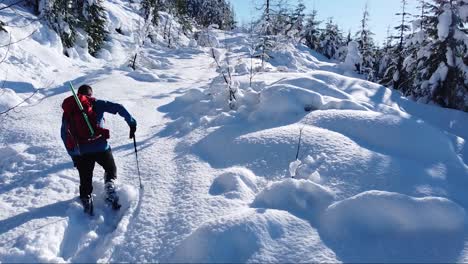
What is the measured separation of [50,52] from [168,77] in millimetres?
4172

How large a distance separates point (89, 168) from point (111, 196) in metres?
0.46

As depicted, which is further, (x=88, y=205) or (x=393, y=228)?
(x=88, y=205)

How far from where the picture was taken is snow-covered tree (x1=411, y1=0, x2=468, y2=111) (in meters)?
10.7

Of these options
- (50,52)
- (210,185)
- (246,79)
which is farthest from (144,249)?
(50,52)

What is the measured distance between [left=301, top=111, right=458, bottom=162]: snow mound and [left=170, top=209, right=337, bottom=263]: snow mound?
98.9 inches

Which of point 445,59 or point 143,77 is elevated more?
point 445,59

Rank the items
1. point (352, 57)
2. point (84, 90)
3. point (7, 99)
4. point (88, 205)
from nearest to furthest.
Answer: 1. point (88, 205)
2. point (84, 90)
3. point (7, 99)
4. point (352, 57)

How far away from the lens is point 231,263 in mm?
3254

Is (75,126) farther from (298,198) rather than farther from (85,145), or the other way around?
(298,198)

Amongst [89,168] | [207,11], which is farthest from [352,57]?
[207,11]

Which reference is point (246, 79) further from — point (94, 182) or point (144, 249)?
point (144, 249)

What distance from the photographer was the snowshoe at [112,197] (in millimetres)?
4453

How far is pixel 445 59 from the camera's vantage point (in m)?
11.2

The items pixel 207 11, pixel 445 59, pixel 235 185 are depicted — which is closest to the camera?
pixel 235 185
